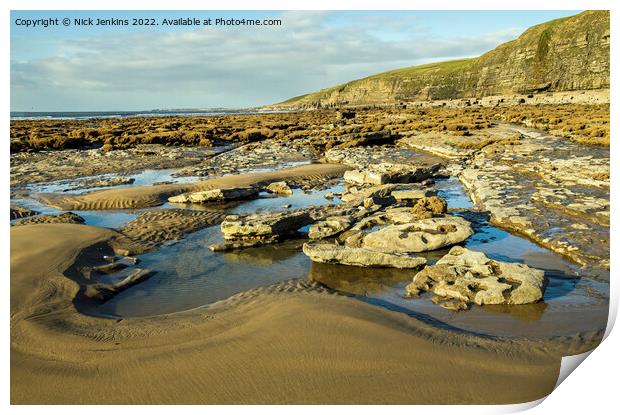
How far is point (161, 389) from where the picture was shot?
4234 mm

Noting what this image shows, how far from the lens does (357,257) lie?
26.8 feet

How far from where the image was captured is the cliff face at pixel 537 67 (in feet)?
181

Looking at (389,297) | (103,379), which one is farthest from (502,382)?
(103,379)

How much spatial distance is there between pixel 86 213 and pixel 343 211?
27.2 ft

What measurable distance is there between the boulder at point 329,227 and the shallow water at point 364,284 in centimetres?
53

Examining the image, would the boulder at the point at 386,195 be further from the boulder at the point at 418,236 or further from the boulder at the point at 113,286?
the boulder at the point at 113,286

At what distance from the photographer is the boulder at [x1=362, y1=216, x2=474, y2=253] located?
8.78 metres

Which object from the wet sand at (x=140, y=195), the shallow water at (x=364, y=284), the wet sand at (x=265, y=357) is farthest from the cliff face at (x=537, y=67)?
the wet sand at (x=265, y=357)

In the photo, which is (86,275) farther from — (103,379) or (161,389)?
(161,389)

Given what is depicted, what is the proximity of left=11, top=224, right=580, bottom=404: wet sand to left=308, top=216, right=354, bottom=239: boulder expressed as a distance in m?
3.61

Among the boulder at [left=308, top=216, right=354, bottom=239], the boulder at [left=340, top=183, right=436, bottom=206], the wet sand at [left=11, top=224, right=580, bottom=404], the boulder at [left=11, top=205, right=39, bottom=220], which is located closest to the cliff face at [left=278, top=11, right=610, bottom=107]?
the boulder at [left=340, top=183, right=436, bottom=206]

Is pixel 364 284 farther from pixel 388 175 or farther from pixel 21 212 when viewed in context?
pixel 21 212

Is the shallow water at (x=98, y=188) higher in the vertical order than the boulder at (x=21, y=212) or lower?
lower

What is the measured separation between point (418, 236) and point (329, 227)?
2291 mm
